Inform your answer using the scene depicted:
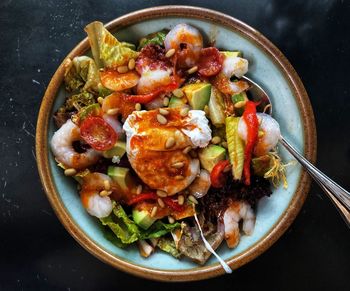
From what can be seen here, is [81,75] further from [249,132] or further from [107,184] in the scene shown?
[249,132]

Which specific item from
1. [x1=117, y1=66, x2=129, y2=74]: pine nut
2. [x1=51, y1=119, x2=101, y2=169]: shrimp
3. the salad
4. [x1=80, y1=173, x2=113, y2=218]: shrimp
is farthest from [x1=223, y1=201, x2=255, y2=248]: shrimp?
[x1=117, y1=66, x2=129, y2=74]: pine nut

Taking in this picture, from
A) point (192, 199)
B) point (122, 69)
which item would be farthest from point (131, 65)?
point (192, 199)

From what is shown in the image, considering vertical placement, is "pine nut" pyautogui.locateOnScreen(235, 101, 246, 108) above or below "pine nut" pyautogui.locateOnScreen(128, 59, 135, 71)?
below

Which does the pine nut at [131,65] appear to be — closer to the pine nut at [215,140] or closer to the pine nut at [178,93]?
the pine nut at [178,93]

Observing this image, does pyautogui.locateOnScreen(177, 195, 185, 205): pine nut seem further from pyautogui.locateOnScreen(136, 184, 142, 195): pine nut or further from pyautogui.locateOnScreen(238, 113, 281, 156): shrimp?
pyautogui.locateOnScreen(238, 113, 281, 156): shrimp

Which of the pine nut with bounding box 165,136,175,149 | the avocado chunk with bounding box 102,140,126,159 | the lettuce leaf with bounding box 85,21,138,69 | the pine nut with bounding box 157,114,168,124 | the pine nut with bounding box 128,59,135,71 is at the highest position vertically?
the lettuce leaf with bounding box 85,21,138,69

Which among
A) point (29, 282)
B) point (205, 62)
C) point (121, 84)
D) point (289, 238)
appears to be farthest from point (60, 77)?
point (289, 238)

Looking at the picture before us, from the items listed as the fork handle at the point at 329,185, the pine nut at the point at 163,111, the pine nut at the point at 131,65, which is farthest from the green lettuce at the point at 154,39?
the fork handle at the point at 329,185

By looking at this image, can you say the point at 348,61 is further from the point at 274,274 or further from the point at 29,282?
the point at 29,282
